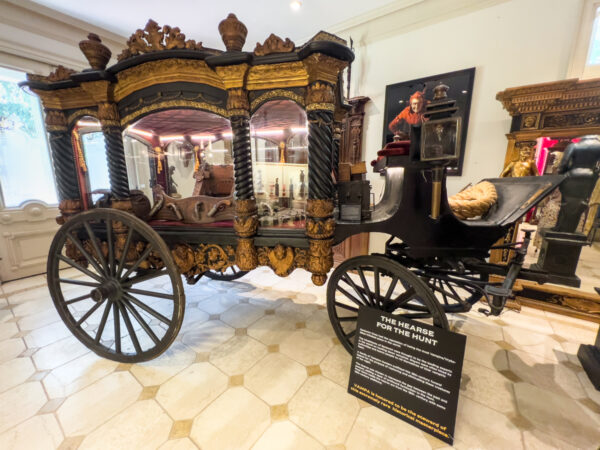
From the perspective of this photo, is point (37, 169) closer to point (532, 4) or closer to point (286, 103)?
point (286, 103)

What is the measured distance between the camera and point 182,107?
183 centimetres

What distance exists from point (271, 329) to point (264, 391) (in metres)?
0.78

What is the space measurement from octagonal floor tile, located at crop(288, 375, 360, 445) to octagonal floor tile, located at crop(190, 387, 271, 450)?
0.23 meters

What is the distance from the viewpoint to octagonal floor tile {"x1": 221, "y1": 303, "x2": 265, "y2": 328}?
2.65 metres

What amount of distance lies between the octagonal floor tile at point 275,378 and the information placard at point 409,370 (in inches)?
17.9

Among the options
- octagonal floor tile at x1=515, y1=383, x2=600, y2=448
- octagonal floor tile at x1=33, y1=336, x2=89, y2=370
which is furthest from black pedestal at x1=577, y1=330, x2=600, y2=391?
octagonal floor tile at x1=33, y1=336, x2=89, y2=370

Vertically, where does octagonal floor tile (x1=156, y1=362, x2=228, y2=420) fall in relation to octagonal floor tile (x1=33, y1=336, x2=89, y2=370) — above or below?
above

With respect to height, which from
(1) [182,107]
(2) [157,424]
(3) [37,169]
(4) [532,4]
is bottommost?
(2) [157,424]

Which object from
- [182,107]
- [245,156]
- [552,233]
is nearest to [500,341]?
[552,233]

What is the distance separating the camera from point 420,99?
12.2 feet

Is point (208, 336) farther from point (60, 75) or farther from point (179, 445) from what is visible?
point (60, 75)

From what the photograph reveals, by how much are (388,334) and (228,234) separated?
142cm

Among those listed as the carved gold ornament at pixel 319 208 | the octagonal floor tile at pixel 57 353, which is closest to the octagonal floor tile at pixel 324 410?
the carved gold ornament at pixel 319 208

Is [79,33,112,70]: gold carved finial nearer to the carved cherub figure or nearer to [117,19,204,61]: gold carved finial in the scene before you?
[117,19,204,61]: gold carved finial
